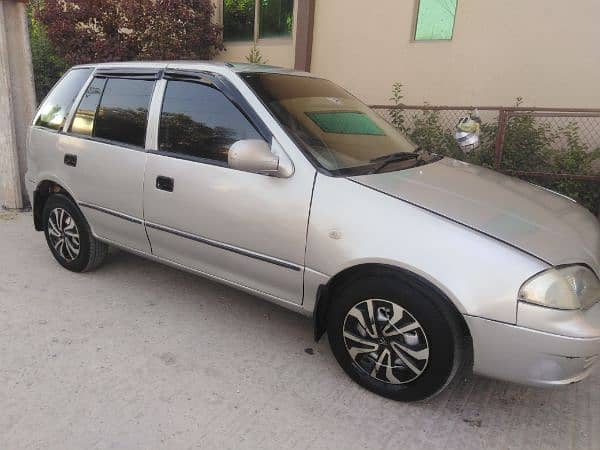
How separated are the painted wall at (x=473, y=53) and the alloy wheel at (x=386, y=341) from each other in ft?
14.8

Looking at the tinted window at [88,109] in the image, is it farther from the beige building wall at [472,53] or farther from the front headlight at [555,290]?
the beige building wall at [472,53]

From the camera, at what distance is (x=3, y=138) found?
575 cm

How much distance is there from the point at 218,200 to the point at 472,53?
4.60 m


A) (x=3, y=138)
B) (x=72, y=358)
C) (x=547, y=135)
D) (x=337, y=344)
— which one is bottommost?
(x=72, y=358)

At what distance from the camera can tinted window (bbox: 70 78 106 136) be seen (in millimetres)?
3727

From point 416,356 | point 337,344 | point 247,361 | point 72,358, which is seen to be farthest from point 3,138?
point 416,356

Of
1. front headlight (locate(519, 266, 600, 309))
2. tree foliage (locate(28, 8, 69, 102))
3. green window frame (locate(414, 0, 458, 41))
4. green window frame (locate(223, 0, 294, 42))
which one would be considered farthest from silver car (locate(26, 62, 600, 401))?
tree foliage (locate(28, 8, 69, 102))

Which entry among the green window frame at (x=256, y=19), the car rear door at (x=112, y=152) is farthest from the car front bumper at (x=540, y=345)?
the green window frame at (x=256, y=19)

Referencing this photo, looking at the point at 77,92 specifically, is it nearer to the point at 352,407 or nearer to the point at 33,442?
the point at 33,442

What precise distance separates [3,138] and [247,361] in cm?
466

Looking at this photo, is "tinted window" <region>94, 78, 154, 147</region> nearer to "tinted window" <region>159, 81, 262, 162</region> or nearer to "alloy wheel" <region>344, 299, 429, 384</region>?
"tinted window" <region>159, 81, 262, 162</region>

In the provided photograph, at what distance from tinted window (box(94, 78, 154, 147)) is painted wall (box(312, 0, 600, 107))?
4.19 meters

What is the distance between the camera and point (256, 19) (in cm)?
814

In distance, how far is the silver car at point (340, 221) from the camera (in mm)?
2182
